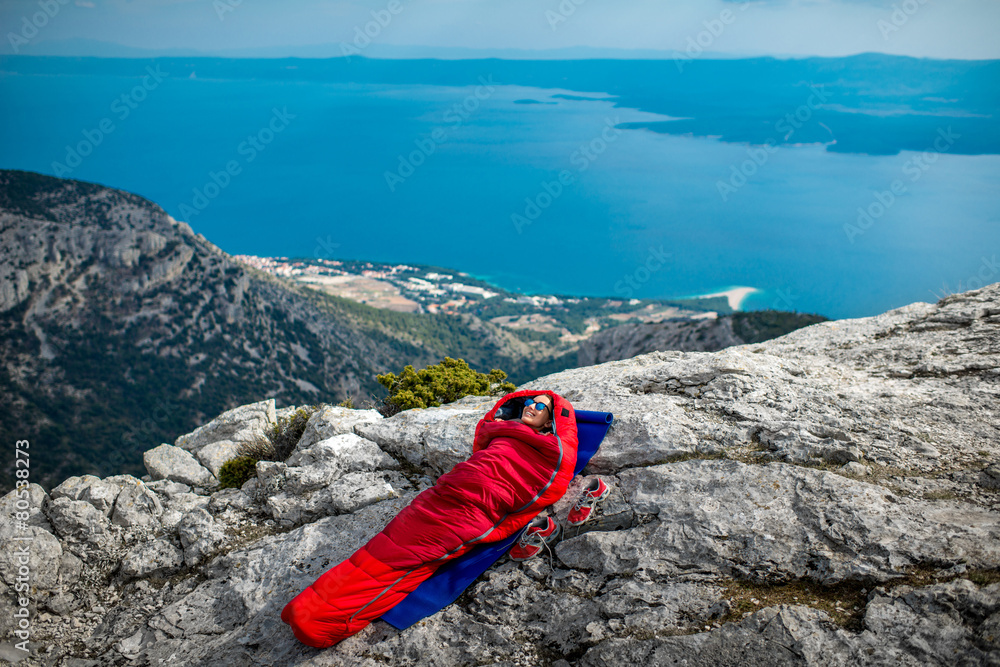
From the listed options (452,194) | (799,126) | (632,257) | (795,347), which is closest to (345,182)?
(452,194)

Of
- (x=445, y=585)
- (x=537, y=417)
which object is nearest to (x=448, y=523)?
(x=445, y=585)

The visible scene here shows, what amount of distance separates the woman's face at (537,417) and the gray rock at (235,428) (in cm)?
420

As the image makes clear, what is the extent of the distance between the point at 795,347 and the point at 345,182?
6721 inches

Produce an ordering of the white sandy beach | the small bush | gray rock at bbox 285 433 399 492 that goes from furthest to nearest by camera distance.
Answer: the white sandy beach
the small bush
gray rock at bbox 285 433 399 492

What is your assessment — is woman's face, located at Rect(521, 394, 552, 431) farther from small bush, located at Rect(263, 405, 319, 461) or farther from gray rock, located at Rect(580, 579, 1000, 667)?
small bush, located at Rect(263, 405, 319, 461)

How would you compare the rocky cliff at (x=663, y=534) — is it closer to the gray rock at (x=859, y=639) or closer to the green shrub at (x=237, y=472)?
the gray rock at (x=859, y=639)

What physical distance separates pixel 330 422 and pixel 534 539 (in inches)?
119

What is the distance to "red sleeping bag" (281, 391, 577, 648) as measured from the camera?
3.55 m

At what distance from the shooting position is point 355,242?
127m

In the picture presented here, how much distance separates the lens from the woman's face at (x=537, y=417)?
465cm

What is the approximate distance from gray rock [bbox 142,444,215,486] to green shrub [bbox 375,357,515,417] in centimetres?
243

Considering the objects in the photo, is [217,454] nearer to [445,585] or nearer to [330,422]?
[330,422]

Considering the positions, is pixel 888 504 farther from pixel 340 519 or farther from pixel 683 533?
pixel 340 519

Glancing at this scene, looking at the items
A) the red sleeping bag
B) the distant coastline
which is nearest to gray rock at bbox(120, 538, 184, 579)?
the red sleeping bag
